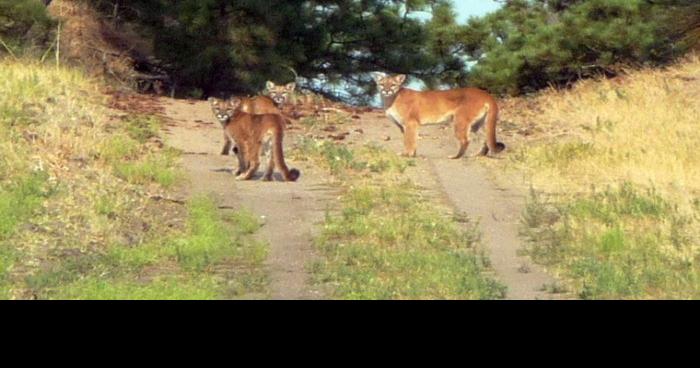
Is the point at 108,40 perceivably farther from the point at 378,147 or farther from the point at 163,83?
the point at 378,147

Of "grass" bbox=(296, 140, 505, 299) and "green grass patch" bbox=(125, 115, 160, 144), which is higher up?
"green grass patch" bbox=(125, 115, 160, 144)

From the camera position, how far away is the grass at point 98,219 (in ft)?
30.7

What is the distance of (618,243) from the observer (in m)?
10.9

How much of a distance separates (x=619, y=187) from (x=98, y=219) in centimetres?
504

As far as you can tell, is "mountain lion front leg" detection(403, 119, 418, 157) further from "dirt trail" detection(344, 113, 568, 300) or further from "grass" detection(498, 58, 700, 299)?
"grass" detection(498, 58, 700, 299)

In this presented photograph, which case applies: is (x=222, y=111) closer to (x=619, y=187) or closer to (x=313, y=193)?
(x=313, y=193)

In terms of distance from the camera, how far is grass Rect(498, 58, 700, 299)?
390 inches

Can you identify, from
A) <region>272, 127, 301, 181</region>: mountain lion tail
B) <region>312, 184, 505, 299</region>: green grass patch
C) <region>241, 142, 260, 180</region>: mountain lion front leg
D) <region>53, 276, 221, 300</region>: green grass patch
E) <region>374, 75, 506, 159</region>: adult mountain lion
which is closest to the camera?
<region>53, 276, 221, 300</region>: green grass patch

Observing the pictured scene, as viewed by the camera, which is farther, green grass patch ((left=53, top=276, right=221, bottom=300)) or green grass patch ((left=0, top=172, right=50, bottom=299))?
green grass patch ((left=0, top=172, right=50, bottom=299))

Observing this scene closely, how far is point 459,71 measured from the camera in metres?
31.9

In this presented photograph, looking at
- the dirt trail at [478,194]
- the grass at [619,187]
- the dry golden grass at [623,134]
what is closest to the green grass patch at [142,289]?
the dirt trail at [478,194]

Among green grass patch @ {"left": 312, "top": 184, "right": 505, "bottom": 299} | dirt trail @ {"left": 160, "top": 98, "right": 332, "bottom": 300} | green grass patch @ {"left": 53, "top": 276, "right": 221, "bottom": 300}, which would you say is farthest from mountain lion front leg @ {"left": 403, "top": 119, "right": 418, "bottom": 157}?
green grass patch @ {"left": 53, "top": 276, "right": 221, "bottom": 300}

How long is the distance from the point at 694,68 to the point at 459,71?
9.15 meters

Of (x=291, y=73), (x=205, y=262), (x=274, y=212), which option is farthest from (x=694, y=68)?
(x=205, y=262)
